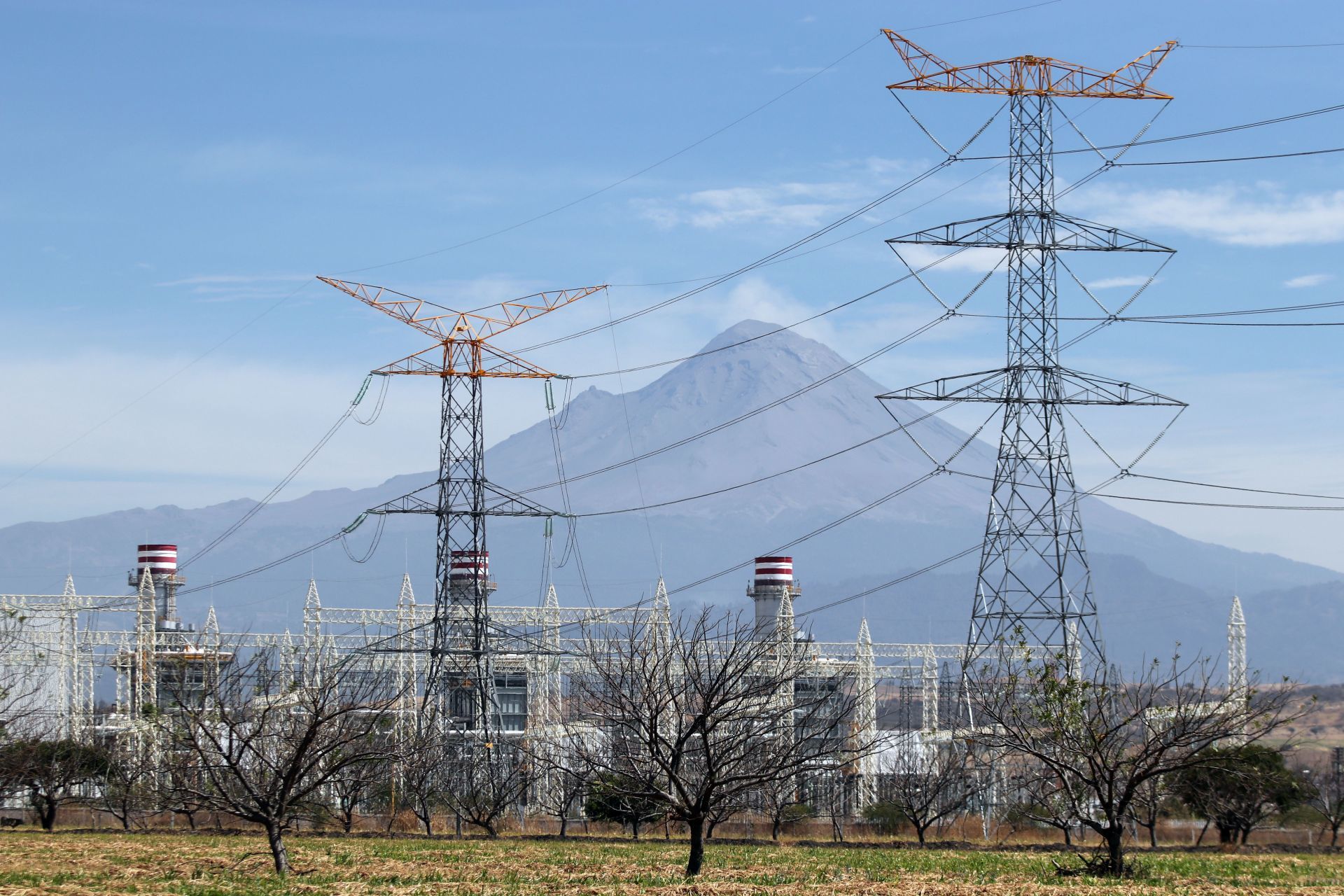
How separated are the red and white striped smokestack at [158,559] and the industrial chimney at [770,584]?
45.6 metres

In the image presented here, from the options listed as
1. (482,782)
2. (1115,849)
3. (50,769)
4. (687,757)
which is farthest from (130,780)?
(1115,849)

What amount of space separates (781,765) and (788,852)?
40.5 feet

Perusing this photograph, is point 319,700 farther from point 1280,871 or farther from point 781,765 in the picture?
point 1280,871

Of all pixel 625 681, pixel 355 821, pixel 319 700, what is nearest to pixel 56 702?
pixel 355 821

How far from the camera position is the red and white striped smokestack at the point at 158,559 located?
116312mm

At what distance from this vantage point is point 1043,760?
28.3m

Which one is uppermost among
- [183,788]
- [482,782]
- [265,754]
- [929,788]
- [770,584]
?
[770,584]

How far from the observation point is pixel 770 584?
120m

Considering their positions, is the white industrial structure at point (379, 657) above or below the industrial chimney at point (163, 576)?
below

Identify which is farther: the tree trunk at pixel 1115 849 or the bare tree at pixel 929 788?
the bare tree at pixel 929 788

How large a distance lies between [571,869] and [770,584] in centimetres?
8751

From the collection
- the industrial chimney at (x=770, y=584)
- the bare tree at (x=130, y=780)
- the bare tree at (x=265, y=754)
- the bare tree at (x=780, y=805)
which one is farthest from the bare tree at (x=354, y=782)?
the industrial chimney at (x=770, y=584)

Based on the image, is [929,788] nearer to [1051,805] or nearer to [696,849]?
[1051,805]

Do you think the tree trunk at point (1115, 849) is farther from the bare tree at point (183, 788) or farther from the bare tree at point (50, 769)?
the bare tree at point (50, 769)
